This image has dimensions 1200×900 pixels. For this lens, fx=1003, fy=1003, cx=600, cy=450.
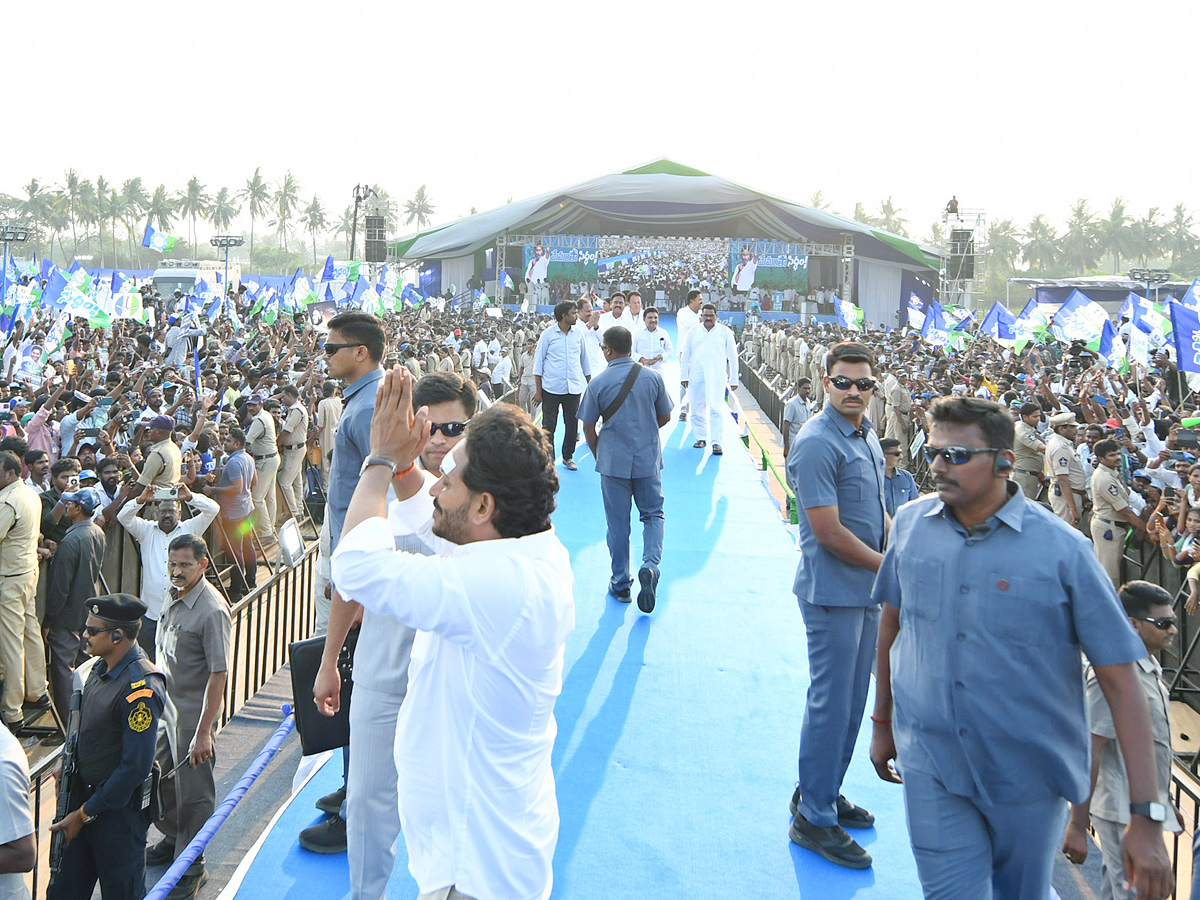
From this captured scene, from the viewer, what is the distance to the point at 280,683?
7.61m

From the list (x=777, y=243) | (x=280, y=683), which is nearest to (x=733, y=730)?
(x=280, y=683)

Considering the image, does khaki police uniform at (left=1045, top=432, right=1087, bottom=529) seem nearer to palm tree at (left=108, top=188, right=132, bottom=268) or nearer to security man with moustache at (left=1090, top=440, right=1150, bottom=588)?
security man with moustache at (left=1090, top=440, right=1150, bottom=588)

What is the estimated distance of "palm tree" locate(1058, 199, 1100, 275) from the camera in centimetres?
8644

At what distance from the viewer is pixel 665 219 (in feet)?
152

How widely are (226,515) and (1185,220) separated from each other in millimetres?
94589

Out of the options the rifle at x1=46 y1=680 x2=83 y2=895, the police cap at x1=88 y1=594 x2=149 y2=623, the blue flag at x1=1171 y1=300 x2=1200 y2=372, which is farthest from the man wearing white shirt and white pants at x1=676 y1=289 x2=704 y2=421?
the rifle at x1=46 y1=680 x2=83 y2=895

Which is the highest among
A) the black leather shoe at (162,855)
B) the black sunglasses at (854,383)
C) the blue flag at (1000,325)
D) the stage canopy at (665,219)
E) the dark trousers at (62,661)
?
the stage canopy at (665,219)

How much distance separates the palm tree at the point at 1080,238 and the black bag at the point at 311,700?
94335mm

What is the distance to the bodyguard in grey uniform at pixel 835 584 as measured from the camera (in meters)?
3.57

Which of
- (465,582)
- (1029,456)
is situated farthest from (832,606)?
(1029,456)

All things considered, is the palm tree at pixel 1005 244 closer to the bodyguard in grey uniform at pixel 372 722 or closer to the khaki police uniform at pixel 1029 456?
the khaki police uniform at pixel 1029 456

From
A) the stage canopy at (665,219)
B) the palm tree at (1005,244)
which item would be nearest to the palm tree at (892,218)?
the palm tree at (1005,244)

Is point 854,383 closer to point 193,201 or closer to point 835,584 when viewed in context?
point 835,584

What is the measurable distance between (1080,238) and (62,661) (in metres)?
93.2
